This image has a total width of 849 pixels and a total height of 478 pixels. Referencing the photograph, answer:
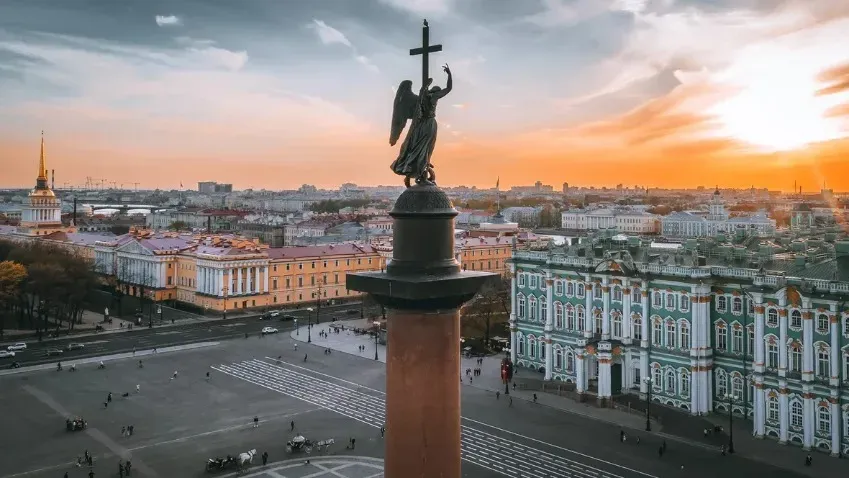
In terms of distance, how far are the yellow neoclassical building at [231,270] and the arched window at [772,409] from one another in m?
49.7

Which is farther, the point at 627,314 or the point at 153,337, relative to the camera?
the point at 153,337

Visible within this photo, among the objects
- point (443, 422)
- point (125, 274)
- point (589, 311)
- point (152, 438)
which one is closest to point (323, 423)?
point (152, 438)

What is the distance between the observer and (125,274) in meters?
102

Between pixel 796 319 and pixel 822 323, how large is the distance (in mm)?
1360

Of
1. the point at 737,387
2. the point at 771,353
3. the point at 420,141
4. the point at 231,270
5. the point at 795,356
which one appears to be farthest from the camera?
the point at 231,270

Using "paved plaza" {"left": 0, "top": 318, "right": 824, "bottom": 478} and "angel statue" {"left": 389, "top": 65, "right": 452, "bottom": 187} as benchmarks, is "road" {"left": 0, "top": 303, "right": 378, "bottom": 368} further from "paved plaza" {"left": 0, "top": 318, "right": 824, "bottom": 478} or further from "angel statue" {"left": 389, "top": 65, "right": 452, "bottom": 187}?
"angel statue" {"left": 389, "top": 65, "right": 452, "bottom": 187}

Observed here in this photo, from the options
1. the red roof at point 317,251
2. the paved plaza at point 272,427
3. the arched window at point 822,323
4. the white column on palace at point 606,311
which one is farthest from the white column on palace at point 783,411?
the red roof at point 317,251

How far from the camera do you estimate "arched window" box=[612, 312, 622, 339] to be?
50188mm

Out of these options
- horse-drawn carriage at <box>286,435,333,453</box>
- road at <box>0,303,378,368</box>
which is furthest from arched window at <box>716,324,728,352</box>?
road at <box>0,303,378,368</box>

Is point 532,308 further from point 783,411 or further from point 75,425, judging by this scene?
point 75,425

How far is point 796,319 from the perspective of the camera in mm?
40406

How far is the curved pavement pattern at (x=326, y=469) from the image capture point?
115 ft

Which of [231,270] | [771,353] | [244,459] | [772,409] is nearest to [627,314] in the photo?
[771,353]

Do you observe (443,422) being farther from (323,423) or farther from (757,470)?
(323,423)
